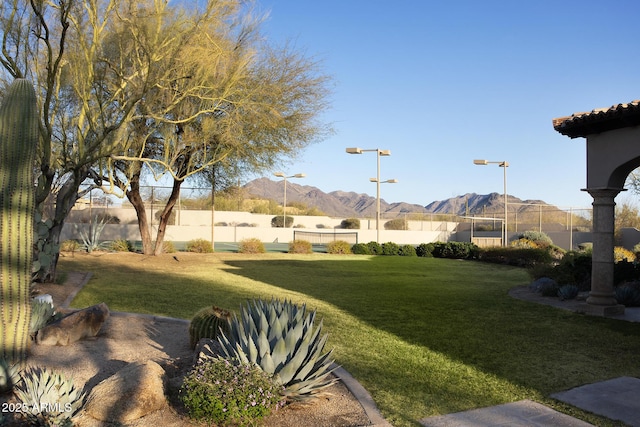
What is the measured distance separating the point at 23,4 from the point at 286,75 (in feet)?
37.0

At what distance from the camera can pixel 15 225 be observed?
19.8 ft

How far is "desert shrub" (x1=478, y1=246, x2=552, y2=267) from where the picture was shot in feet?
84.7

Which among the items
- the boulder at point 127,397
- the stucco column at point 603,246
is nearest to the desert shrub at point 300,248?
the stucco column at point 603,246

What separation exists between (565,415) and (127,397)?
4.29 meters

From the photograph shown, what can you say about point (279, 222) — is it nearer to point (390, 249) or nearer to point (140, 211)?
point (390, 249)

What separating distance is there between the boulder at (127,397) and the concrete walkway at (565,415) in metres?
2.59

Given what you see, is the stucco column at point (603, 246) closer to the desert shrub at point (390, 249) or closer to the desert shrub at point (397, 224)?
the desert shrub at point (390, 249)

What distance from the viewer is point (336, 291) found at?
50.1 ft

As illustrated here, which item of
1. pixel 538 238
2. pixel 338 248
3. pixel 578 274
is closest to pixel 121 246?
pixel 338 248

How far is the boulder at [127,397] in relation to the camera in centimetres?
486

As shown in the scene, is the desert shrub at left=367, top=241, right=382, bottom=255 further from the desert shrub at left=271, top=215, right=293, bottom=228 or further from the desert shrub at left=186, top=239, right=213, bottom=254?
the desert shrub at left=271, top=215, right=293, bottom=228

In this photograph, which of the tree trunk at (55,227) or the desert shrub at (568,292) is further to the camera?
the desert shrub at (568,292)

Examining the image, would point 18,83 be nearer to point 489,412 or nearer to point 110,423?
point 110,423

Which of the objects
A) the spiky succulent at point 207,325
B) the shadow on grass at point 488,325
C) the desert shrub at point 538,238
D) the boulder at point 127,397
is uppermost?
the desert shrub at point 538,238
